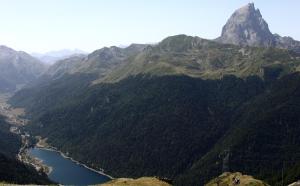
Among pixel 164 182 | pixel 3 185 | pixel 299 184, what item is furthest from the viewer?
pixel 299 184

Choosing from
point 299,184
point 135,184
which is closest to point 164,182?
point 135,184

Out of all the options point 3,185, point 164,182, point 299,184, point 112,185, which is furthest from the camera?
point 299,184

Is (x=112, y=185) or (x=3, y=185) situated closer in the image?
(x=3, y=185)

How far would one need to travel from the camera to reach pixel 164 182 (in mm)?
164625

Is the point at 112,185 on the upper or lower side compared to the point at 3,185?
lower

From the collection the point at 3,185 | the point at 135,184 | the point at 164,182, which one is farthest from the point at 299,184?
the point at 3,185

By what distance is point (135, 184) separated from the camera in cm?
15238

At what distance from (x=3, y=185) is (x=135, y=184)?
191 feet

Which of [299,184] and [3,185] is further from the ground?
[3,185]

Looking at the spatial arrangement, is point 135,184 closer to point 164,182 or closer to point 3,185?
point 164,182

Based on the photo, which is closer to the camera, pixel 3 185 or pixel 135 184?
pixel 3 185

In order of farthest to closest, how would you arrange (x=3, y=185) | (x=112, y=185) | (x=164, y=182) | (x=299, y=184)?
(x=299, y=184) → (x=164, y=182) → (x=112, y=185) → (x=3, y=185)

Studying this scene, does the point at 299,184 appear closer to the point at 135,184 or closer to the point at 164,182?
the point at 164,182

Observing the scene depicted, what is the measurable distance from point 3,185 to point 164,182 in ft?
242
